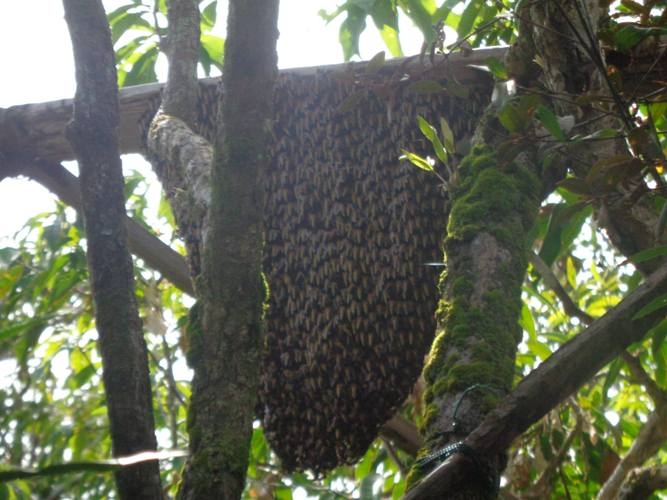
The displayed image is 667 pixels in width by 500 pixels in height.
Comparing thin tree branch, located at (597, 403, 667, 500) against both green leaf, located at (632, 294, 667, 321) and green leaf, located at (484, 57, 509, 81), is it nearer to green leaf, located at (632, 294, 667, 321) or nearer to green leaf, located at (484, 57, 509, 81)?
green leaf, located at (484, 57, 509, 81)

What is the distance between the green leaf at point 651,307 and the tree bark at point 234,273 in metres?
0.61

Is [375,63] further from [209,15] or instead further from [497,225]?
[209,15]

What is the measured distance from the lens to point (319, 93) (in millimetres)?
2871

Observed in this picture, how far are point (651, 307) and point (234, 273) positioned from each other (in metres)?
0.68

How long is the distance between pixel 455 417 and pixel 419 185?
4.37ft

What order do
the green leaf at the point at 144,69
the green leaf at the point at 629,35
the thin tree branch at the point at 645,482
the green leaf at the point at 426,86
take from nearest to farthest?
1. the green leaf at the point at 629,35
2. the green leaf at the point at 426,86
3. the thin tree branch at the point at 645,482
4. the green leaf at the point at 144,69

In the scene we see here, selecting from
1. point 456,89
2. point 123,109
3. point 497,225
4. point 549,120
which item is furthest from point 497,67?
point 123,109

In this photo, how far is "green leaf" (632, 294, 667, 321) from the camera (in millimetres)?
1502

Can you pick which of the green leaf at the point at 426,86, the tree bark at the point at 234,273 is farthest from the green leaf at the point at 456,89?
the tree bark at the point at 234,273

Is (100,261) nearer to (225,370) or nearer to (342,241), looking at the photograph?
(225,370)

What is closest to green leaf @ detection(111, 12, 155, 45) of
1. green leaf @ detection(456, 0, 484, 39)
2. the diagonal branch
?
green leaf @ detection(456, 0, 484, 39)

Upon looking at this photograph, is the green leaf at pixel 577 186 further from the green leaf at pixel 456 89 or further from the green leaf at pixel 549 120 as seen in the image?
the green leaf at pixel 456 89

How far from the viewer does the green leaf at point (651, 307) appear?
150 cm

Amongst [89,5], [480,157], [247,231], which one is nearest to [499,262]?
[480,157]
